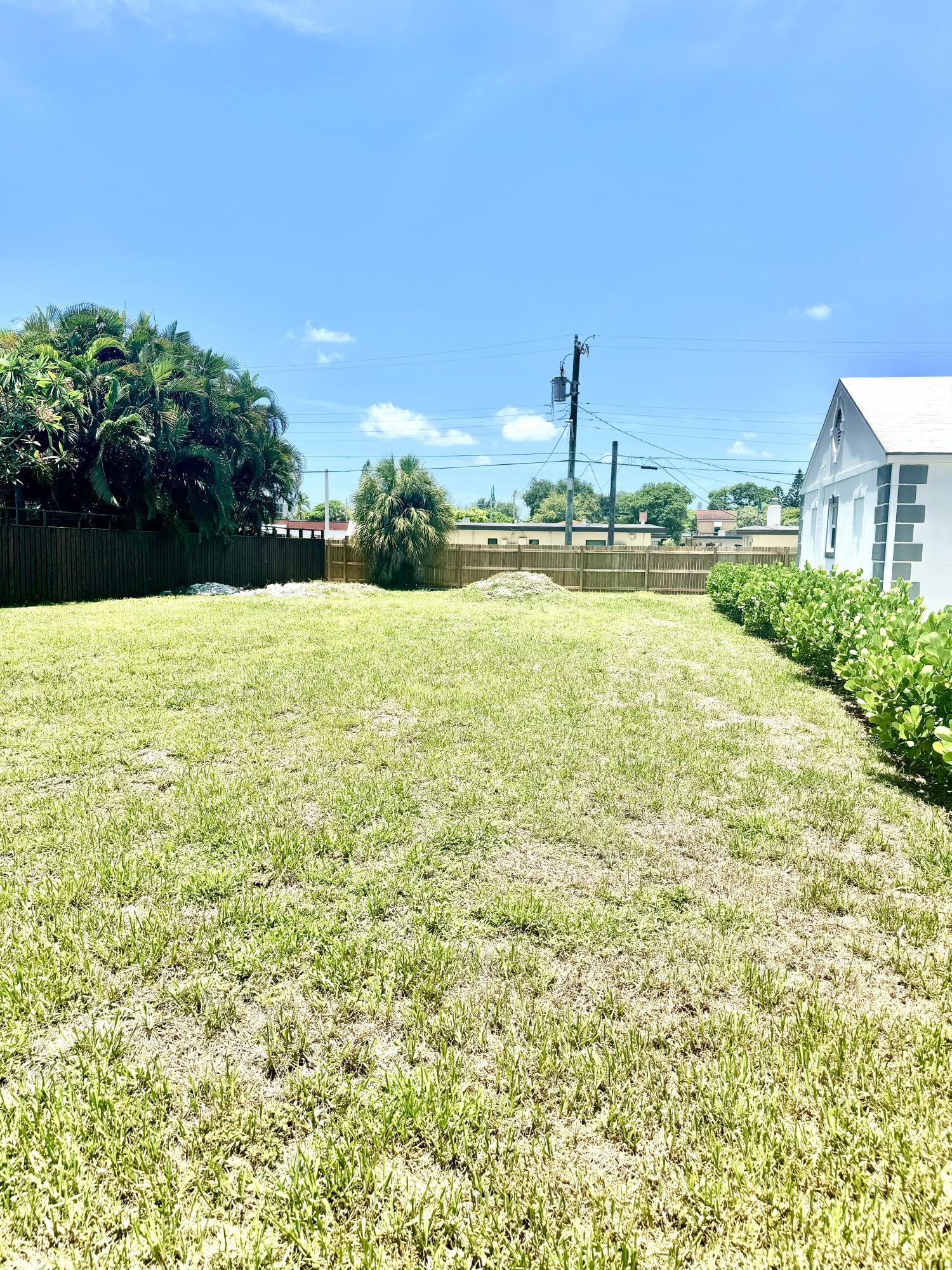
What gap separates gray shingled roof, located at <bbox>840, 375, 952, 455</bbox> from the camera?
8805 mm

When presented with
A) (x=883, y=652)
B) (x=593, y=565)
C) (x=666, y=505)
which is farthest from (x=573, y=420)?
(x=666, y=505)

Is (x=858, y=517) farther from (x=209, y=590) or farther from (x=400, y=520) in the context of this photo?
(x=209, y=590)

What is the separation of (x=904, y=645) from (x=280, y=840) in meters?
4.35

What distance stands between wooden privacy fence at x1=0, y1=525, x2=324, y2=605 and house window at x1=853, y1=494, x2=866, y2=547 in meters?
15.0

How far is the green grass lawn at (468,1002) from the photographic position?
128cm

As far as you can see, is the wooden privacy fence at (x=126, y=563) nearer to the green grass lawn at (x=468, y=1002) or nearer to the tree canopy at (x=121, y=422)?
the tree canopy at (x=121, y=422)

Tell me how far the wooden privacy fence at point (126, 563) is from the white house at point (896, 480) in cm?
1497

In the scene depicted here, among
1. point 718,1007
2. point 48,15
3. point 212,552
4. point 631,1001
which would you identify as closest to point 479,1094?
point 631,1001

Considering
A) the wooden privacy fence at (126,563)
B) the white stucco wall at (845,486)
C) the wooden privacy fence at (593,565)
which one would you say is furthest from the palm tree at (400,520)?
the white stucco wall at (845,486)

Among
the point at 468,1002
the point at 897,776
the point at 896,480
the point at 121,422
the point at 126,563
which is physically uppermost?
the point at 121,422

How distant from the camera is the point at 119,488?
14.2 meters

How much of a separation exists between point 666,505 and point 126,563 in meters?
75.7

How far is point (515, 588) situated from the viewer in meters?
15.8

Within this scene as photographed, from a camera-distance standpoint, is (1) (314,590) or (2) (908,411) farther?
(1) (314,590)
